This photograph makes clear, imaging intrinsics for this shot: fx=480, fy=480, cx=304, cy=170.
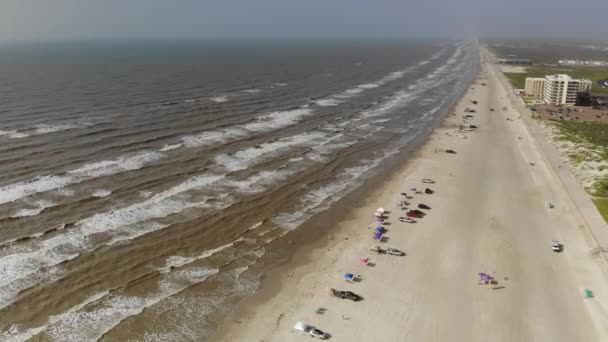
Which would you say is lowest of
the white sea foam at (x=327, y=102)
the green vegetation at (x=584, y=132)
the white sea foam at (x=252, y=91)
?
the green vegetation at (x=584, y=132)

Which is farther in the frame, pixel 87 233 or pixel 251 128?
pixel 251 128

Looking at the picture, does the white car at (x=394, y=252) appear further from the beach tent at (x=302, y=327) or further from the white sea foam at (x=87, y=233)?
the white sea foam at (x=87, y=233)

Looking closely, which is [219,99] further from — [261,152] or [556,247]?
[556,247]

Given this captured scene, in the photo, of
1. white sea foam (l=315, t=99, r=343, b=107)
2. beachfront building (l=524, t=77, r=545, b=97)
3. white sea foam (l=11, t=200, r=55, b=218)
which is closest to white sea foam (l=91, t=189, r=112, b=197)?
white sea foam (l=11, t=200, r=55, b=218)

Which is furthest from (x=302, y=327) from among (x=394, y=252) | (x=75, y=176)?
(x=75, y=176)

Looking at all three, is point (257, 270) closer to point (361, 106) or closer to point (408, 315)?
point (408, 315)

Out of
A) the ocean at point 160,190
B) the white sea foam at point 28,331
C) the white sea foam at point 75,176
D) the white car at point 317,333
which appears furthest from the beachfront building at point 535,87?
the white sea foam at point 28,331

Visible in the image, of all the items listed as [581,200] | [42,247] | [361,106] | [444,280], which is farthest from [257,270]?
[361,106]
